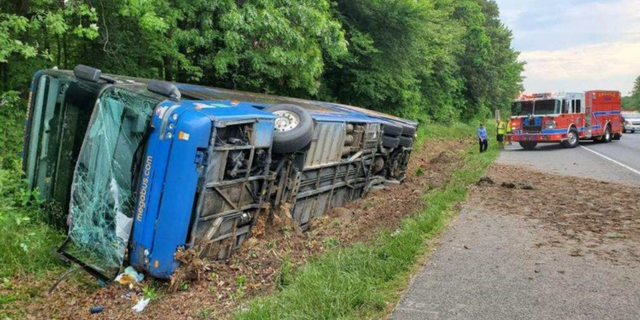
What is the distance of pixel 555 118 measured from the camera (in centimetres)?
1884

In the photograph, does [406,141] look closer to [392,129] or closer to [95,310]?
[392,129]

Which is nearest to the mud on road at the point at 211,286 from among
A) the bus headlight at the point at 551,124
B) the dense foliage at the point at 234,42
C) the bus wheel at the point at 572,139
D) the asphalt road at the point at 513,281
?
the asphalt road at the point at 513,281

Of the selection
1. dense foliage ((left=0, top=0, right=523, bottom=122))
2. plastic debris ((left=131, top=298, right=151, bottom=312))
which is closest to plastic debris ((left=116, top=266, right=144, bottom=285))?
plastic debris ((left=131, top=298, right=151, bottom=312))

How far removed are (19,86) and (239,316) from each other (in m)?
8.41

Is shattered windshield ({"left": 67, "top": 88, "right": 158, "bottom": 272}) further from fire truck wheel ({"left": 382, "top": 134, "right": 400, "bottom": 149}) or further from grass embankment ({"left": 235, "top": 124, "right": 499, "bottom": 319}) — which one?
fire truck wheel ({"left": 382, "top": 134, "right": 400, "bottom": 149})

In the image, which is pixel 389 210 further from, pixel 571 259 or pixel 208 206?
pixel 208 206

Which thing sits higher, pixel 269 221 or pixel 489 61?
pixel 489 61

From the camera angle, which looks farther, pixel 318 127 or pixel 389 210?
pixel 389 210

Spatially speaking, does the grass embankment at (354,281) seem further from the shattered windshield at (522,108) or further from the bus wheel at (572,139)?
the bus wheel at (572,139)

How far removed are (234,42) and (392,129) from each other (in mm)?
3883

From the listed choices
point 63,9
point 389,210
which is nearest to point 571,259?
point 389,210

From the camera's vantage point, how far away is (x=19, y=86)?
9.79 m

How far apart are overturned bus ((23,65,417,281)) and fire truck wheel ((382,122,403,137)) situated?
381cm

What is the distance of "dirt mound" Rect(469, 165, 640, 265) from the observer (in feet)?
18.1
